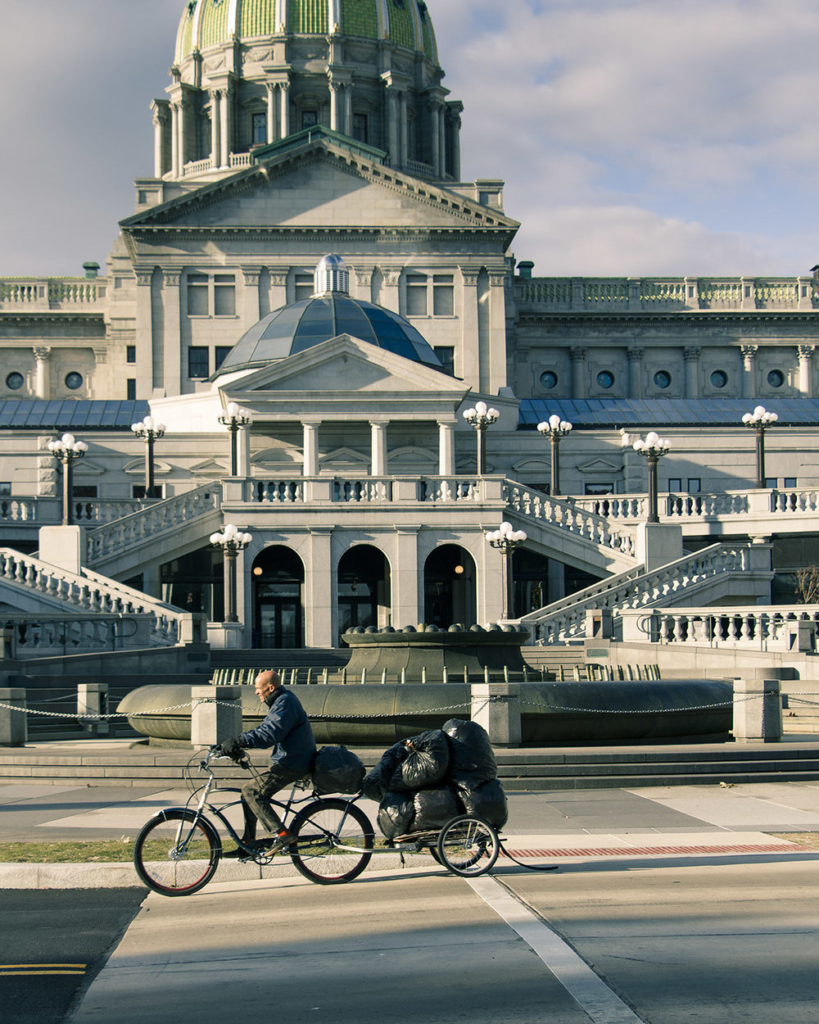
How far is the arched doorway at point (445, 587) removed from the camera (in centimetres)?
5306

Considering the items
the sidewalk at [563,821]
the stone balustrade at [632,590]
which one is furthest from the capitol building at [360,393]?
the sidewalk at [563,821]

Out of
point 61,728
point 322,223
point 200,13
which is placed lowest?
point 61,728

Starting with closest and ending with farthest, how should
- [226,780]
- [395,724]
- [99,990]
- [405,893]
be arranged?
1. [99,990]
2. [405,893]
3. [226,780]
4. [395,724]

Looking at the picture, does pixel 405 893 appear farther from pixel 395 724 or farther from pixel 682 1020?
pixel 395 724

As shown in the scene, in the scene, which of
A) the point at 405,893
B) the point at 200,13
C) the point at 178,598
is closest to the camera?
the point at 405,893

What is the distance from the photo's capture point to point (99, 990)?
9.66 meters

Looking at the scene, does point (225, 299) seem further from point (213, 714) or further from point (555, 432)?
point (213, 714)

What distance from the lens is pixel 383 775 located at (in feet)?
44.1

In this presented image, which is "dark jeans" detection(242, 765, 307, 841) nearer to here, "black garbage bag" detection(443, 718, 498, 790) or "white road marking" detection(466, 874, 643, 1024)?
"black garbage bag" detection(443, 718, 498, 790)

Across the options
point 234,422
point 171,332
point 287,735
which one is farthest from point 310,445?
point 287,735

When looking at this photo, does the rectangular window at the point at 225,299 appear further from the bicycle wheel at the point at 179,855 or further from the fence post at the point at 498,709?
the bicycle wheel at the point at 179,855

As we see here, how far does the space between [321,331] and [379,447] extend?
8473 mm

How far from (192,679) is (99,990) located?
79.1 feet

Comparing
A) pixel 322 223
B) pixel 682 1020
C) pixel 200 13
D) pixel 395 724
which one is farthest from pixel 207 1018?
pixel 200 13
